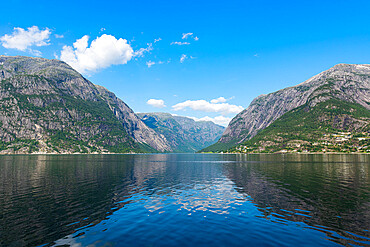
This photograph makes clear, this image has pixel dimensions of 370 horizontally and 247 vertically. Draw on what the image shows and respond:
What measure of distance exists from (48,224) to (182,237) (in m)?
18.3

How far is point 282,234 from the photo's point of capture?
24.3m

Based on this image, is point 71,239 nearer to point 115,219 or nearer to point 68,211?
point 115,219

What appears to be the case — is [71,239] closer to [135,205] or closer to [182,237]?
[182,237]

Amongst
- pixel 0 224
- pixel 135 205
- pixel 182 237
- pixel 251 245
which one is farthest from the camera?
pixel 135 205

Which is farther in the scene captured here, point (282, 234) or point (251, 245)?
point (282, 234)

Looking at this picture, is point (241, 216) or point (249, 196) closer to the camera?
point (241, 216)

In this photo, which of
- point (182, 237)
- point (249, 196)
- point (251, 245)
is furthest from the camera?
point (249, 196)

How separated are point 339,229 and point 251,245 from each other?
1275 cm

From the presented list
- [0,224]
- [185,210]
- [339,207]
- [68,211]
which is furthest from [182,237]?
[339,207]

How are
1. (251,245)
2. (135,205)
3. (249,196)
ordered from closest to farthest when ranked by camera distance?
(251,245) → (135,205) → (249,196)

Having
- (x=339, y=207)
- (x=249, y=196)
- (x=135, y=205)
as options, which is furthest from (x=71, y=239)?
(x=339, y=207)

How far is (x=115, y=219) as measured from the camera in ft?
99.3

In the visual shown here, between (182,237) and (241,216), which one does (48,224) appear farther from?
(241,216)

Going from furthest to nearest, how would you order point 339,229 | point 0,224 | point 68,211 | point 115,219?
point 68,211 → point 115,219 → point 0,224 → point 339,229
